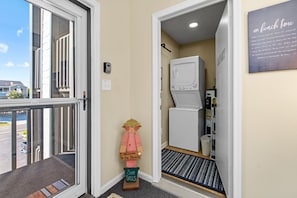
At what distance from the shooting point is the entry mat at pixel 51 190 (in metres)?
1.29

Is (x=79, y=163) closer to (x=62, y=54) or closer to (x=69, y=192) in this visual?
(x=69, y=192)

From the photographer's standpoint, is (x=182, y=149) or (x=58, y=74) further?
(x=182, y=149)

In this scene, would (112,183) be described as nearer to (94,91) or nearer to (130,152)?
(130,152)

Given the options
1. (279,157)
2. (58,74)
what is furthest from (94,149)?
(279,157)

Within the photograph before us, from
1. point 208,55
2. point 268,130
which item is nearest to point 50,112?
point 268,130

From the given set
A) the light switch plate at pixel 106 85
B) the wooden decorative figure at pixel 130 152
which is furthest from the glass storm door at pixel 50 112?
the wooden decorative figure at pixel 130 152

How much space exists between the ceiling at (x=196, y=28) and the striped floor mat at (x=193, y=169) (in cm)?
223

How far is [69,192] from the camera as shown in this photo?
1.41 m

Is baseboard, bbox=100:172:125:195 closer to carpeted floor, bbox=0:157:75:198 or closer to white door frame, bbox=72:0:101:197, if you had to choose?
white door frame, bbox=72:0:101:197

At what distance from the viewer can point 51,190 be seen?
1.36 metres

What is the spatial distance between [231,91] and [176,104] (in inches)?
72.7

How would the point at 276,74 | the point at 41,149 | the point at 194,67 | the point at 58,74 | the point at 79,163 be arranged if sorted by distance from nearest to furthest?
the point at 276,74
the point at 41,149
the point at 58,74
the point at 79,163
the point at 194,67

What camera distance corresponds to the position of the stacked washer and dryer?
2.74 m

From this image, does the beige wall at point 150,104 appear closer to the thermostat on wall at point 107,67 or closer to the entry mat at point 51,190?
the thermostat on wall at point 107,67
